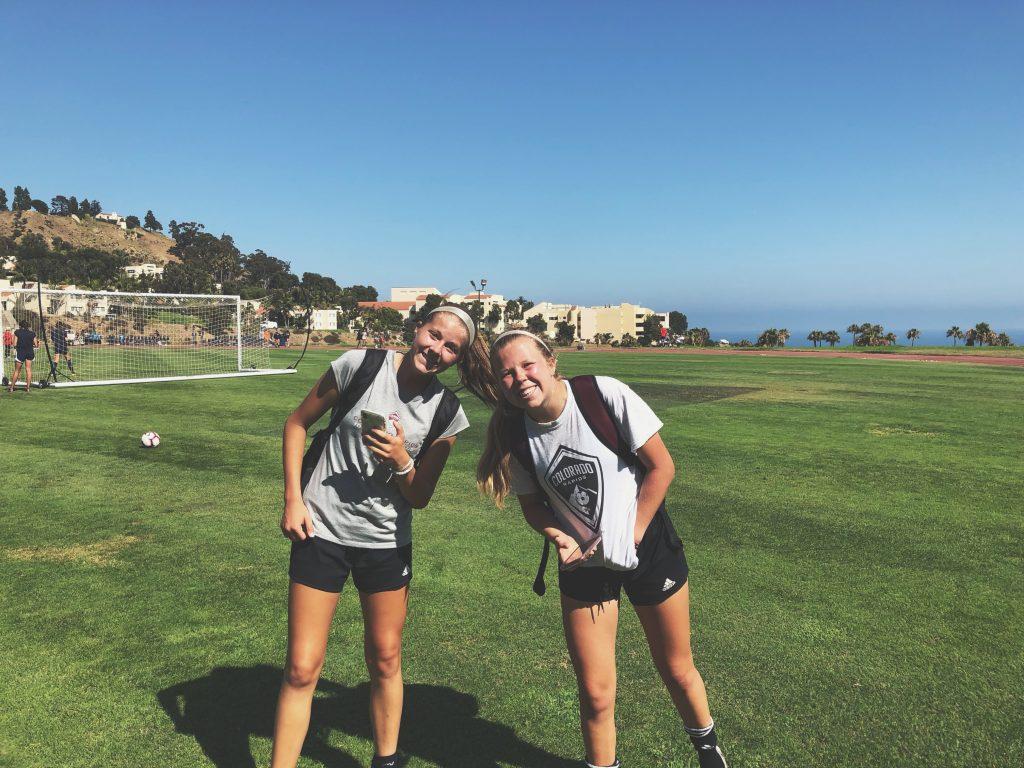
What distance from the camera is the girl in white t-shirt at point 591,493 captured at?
2564 millimetres

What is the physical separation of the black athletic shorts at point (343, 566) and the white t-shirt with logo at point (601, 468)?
29.4 inches

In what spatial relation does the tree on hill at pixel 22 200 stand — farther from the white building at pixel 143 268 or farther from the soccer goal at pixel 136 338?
the soccer goal at pixel 136 338

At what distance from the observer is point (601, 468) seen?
2590 millimetres

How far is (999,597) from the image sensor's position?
4.91m

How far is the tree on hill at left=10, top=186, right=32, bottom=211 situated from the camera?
196 m

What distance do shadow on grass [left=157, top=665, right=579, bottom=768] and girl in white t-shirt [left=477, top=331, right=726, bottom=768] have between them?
0.66 metres

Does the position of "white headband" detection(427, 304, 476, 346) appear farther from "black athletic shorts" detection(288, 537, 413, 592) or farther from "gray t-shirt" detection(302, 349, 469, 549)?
"black athletic shorts" detection(288, 537, 413, 592)

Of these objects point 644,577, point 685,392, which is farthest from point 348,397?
point 685,392

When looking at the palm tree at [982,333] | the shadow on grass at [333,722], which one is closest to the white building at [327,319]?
the palm tree at [982,333]

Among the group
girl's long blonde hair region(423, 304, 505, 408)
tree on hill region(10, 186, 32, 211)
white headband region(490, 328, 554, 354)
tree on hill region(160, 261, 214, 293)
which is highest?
tree on hill region(10, 186, 32, 211)

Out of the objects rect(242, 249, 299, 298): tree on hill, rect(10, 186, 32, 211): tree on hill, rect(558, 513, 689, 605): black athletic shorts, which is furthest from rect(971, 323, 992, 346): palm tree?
rect(10, 186, 32, 211): tree on hill

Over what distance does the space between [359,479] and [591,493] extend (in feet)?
3.10

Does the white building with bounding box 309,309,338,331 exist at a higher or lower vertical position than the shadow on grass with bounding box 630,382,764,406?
higher

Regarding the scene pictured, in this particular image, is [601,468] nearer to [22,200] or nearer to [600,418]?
[600,418]
